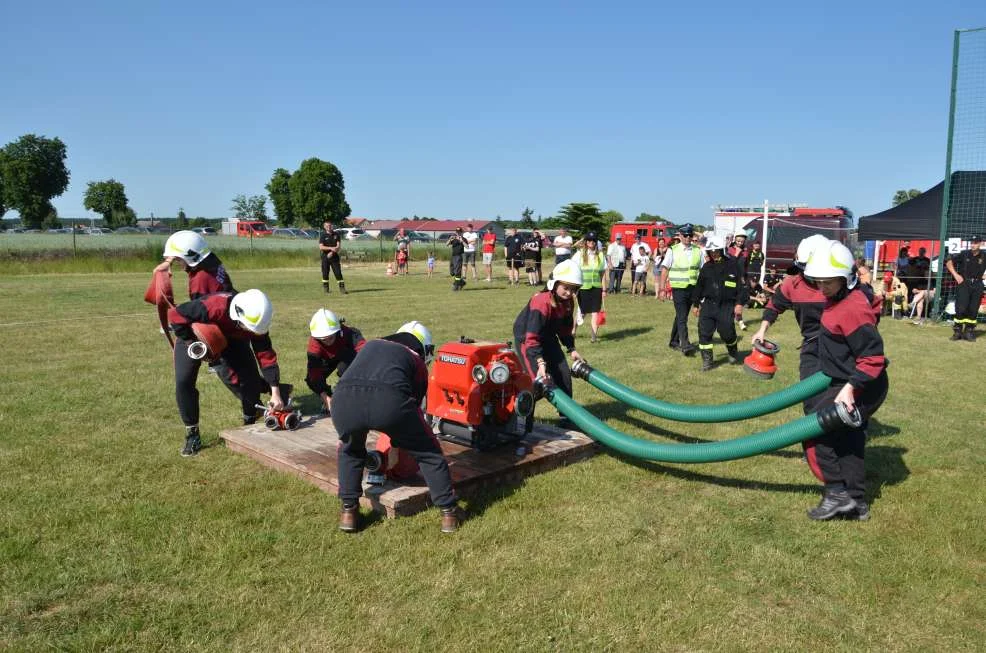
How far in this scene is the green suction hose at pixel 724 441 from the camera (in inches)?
187

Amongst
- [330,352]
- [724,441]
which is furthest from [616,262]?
[724,441]

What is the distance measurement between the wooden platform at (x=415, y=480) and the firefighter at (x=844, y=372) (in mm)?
2070

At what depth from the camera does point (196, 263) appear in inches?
262

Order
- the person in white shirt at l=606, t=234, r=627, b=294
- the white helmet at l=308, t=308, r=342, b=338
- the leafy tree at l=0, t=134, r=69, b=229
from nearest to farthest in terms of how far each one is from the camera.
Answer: the white helmet at l=308, t=308, r=342, b=338
the person in white shirt at l=606, t=234, r=627, b=294
the leafy tree at l=0, t=134, r=69, b=229

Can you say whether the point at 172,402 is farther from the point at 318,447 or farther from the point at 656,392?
the point at 656,392

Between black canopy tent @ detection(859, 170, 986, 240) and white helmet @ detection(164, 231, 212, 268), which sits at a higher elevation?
black canopy tent @ detection(859, 170, 986, 240)

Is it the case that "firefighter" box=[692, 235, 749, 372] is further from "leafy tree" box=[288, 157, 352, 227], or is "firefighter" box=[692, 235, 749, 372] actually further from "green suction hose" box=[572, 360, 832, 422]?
"leafy tree" box=[288, 157, 352, 227]

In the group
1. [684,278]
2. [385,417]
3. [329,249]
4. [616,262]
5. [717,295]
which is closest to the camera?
[385,417]

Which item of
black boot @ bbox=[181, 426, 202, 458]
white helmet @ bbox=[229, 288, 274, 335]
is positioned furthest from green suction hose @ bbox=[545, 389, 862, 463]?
black boot @ bbox=[181, 426, 202, 458]

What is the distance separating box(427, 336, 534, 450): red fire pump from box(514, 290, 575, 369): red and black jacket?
7.2 inches

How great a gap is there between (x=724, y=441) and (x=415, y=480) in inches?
94.1

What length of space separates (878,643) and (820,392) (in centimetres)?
204

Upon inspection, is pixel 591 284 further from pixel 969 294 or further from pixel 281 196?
pixel 281 196

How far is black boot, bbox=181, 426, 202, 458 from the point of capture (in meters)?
6.45
